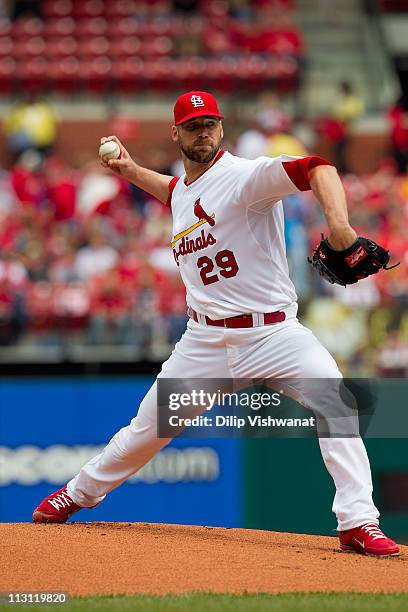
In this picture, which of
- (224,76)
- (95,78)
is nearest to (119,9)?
(95,78)

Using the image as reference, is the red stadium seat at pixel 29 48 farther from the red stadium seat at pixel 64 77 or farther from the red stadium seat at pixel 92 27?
the red stadium seat at pixel 92 27

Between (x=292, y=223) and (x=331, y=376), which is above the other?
(x=292, y=223)

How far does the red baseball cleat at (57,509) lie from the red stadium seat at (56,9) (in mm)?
13705

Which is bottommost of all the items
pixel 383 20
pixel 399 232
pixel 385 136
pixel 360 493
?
pixel 360 493

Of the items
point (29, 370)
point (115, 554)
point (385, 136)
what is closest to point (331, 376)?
point (115, 554)

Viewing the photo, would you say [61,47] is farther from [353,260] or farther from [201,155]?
[353,260]

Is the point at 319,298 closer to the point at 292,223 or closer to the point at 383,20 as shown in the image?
the point at 292,223

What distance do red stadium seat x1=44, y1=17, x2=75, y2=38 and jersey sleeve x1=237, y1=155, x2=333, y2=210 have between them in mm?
13100

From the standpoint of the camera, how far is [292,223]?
10281 millimetres

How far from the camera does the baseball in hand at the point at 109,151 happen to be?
5605 millimetres

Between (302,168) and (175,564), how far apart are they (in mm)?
1722

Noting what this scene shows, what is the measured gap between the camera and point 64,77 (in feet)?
54.1

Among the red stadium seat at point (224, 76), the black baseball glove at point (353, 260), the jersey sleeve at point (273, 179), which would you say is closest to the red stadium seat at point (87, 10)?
the red stadium seat at point (224, 76)

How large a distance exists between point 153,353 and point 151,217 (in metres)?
3.24
